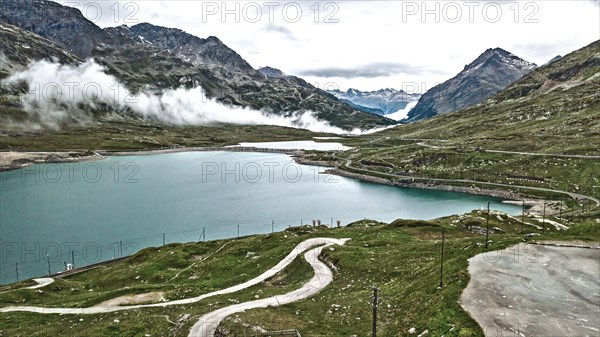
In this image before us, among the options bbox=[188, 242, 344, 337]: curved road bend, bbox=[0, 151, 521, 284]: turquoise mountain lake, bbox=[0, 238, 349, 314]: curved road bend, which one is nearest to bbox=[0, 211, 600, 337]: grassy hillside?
bbox=[188, 242, 344, 337]: curved road bend

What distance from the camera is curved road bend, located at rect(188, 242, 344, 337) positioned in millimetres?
41666

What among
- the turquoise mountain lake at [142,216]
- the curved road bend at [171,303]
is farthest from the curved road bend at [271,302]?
the turquoise mountain lake at [142,216]

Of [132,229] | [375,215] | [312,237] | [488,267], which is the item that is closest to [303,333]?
[488,267]

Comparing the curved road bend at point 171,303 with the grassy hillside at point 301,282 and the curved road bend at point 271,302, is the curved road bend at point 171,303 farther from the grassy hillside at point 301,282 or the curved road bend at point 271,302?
the curved road bend at point 271,302

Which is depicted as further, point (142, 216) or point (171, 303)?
point (142, 216)

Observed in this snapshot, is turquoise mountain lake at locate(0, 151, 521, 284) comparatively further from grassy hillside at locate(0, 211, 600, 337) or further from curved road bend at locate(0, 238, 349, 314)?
curved road bend at locate(0, 238, 349, 314)

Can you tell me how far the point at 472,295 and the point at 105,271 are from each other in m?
83.8

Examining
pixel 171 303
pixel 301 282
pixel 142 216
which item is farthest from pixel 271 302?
pixel 142 216

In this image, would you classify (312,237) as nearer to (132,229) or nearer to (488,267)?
(488,267)

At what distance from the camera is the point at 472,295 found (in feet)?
113

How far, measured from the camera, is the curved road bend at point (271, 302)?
41666 mm

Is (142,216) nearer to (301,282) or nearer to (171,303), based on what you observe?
(171,303)

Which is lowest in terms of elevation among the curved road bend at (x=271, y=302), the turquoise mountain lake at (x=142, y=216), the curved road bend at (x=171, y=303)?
the turquoise mountain lake at (x=142, y=216)

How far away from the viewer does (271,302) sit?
4872 centimetres
